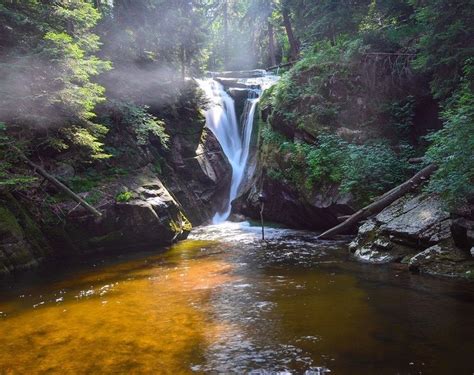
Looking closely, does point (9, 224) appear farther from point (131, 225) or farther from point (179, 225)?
point (179, 225)

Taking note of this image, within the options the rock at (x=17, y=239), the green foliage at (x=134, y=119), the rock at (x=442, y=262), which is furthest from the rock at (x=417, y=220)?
the rock at (x=17, y=239)

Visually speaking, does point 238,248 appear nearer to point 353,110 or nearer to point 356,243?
point 356,243

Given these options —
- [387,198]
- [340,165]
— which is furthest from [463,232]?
[340,165]

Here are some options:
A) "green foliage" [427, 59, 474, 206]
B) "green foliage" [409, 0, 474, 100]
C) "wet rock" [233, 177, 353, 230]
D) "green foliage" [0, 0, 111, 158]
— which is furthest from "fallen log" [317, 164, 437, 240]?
"green foliage" [0, 0, 111, 158]

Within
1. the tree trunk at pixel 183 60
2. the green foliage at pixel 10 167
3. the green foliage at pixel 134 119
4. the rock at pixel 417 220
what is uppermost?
the tree trunk at pixel 183 60

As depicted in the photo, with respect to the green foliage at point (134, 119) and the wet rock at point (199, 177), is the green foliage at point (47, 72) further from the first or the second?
the wet rock at point (199, 177)

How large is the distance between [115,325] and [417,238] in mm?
6738

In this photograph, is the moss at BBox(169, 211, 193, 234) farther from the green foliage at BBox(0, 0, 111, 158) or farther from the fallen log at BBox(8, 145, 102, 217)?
the green foliage at BBox(0, 0, 111, 158)

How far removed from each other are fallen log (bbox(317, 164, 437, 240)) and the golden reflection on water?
4.34 metres

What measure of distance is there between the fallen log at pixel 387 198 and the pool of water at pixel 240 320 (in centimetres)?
186

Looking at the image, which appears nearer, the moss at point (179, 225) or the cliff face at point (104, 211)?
the cliff face at point (104, 211)

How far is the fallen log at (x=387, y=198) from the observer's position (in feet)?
32.6

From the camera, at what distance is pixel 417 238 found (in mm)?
8641

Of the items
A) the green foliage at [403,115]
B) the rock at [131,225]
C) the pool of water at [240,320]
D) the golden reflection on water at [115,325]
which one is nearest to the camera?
the pool of water at [240,320]
